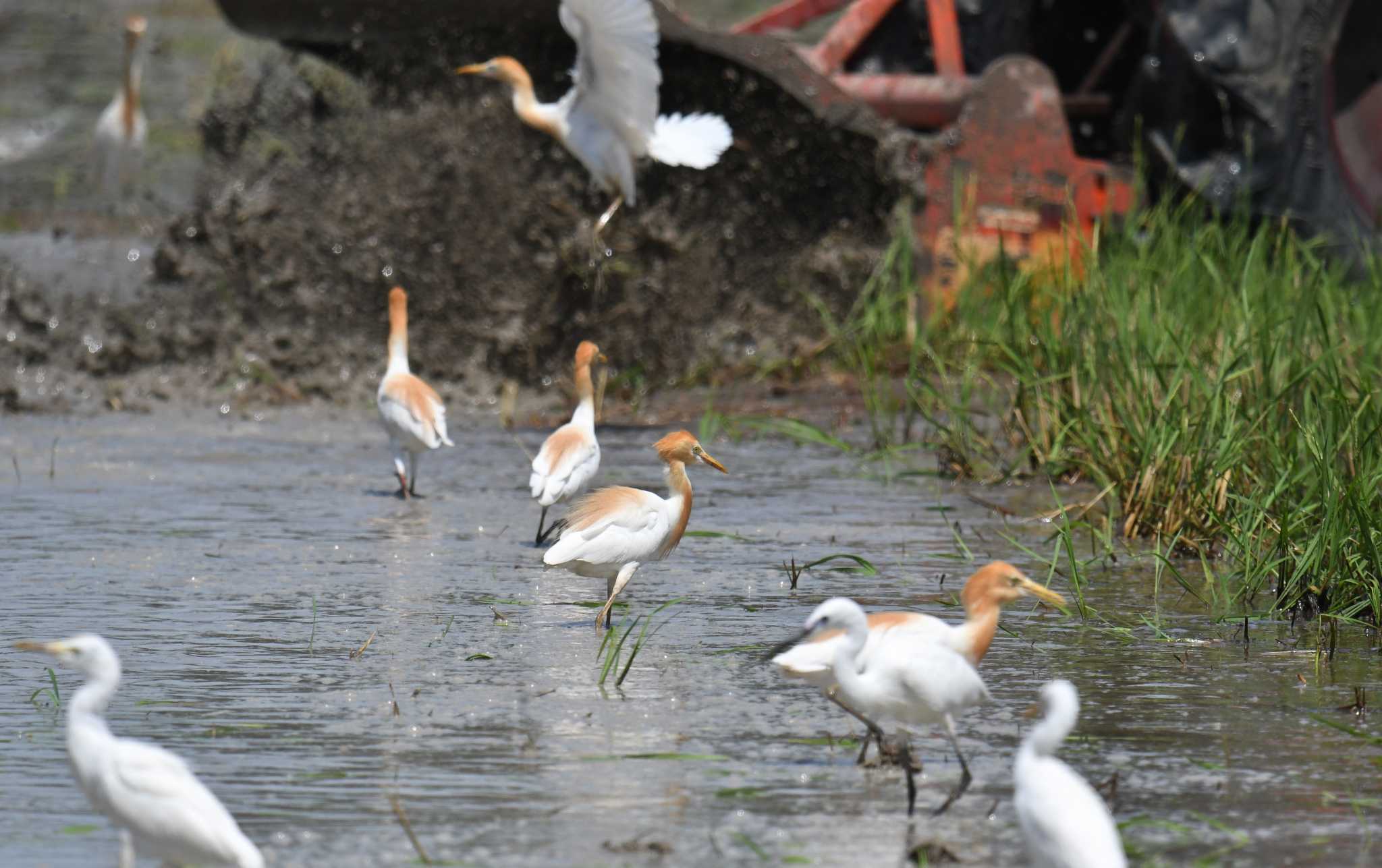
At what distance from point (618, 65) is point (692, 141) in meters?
0.55

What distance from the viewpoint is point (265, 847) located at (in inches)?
132

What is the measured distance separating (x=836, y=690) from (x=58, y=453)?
5.54 meters

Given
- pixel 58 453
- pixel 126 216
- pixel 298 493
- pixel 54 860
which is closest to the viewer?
pixel 54 860

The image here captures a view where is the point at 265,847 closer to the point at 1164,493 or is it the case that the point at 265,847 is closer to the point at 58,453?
the point at 1164,493

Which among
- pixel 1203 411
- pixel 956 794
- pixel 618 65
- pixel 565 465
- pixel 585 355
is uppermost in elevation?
pixel 618 65

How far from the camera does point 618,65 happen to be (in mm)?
9398

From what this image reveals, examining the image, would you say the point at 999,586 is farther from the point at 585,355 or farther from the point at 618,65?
the point at 618,65

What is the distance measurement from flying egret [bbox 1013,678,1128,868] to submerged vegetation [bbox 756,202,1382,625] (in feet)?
6.77

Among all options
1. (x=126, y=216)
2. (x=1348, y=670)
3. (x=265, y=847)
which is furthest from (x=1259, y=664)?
(x=126, y=216)

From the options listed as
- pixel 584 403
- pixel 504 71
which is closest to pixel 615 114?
pixel 504 71

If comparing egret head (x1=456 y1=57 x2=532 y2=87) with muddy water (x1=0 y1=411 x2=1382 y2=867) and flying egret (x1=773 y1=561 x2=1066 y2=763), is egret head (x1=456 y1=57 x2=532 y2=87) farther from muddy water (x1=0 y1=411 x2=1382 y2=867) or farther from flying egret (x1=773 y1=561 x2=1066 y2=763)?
flying egret (x1=773 y1=561 x2=1066 y2=763)

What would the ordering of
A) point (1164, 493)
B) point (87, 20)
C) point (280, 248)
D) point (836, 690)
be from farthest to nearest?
point (87, 20) → point (280, 248) → point (1164, 493) → point (836, 690)

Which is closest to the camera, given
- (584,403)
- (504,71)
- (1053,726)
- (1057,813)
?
(1057,813)

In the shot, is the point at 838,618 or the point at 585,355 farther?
the point at 585,355
